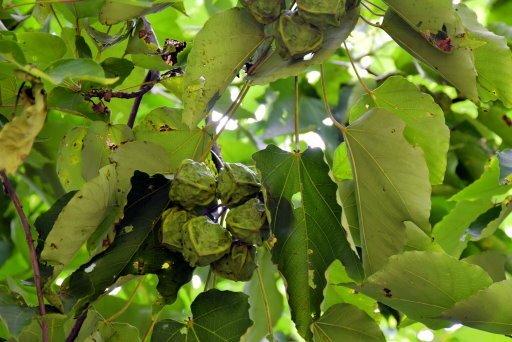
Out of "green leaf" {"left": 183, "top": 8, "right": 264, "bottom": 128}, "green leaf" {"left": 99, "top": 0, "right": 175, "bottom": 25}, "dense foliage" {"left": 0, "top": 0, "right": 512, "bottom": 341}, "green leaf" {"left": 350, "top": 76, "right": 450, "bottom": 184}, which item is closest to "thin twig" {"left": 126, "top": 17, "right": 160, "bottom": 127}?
"dense foliage" {"left": 0, "top": 0, "right": 512, "bottom": 341}

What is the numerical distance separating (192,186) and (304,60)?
0.69ft

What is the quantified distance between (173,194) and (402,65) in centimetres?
98

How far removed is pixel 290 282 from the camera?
0.97 m

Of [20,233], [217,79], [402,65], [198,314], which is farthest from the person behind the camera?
[402,65]

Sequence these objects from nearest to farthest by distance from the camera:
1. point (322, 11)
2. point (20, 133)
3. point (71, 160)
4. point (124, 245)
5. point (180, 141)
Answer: point (20, 133), point (322, 11), point (124, 245), point (180, 141), point (71, 160)

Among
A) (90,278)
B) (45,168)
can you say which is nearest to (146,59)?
(90,278)

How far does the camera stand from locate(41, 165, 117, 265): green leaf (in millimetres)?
920

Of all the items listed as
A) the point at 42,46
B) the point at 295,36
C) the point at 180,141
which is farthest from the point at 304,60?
the point at 42,46

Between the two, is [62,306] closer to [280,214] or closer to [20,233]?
[280,214]

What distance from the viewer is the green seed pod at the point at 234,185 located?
3.13ft

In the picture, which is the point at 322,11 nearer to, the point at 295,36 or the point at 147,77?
the point at 295,36

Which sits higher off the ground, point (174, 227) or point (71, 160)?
point (174, 227)

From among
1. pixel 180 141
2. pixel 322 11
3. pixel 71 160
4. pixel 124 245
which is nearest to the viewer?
pixel 322 11

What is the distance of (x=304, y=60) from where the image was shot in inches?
34.0
